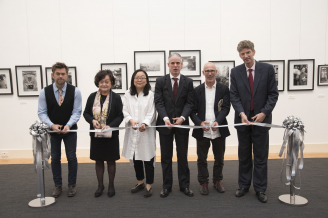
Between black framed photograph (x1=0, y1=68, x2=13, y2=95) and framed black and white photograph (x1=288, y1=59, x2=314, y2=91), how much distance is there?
274 inches

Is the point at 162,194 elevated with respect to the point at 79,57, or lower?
lower

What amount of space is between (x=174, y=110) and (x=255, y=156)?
137 cm

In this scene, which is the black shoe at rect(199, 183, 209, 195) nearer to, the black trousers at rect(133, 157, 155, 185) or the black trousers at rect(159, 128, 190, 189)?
the black trousers at rect(159, 128, 190, 189)

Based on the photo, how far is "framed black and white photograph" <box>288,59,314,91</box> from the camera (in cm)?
544

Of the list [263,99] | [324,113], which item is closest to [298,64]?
[324,113]

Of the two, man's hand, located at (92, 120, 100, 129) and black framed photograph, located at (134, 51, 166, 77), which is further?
black framed photograph, located at (134, 51, 166, 77)

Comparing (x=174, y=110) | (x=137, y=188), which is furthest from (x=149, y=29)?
(x=137, y=188)

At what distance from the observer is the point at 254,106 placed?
3.16 metres

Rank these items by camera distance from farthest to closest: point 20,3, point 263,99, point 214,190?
point 20,3 < point 214,190 < point 263,99

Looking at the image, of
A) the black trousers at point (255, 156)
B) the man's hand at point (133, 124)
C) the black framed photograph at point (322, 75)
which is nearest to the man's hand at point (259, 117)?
the black trousers at point (255, 156)

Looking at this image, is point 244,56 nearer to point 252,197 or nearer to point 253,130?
point 253,130

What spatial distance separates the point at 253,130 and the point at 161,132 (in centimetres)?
134

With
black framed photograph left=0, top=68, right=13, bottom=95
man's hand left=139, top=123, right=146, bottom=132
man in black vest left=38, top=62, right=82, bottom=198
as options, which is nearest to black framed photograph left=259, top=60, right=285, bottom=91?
man's hand left=139, top=123, right=146, bottom=132

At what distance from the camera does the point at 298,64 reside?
214 inches
